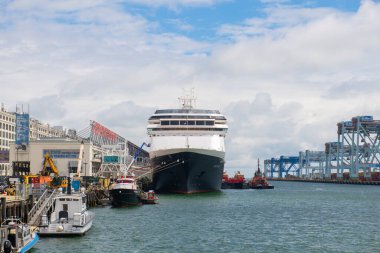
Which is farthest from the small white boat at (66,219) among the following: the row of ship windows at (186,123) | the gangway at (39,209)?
the row of ship windows at (186,123)

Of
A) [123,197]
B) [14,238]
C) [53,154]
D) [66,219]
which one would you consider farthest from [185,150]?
[14,238]

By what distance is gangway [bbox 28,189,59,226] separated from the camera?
4950cm

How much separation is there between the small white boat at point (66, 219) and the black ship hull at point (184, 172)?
45.8 meters

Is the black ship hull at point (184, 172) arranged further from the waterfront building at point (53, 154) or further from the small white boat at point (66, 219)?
the small white boat at point (66, 219)

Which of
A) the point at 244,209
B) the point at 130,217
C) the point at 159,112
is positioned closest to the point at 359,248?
the point at 130,217

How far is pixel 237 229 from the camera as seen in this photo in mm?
55688

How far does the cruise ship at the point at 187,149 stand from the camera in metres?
96.3

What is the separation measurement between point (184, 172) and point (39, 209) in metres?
45.4

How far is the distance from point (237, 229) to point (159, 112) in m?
58.2

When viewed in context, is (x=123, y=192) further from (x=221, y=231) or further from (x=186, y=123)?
(x=186, y=123)

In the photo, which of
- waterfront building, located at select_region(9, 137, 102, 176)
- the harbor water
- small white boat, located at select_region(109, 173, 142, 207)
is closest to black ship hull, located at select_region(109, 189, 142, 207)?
small white boat, located at select_region(109, 173, 142, 207)

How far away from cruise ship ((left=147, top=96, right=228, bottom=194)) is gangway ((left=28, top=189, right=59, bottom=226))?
43225mm

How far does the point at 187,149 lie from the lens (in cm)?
9581

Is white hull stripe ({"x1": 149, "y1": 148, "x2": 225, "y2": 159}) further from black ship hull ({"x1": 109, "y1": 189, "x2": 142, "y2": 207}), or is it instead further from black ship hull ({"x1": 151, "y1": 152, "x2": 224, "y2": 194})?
black ship hull ({"x1": 109, "y1": 189, "x2": 142, "y2": 207})
